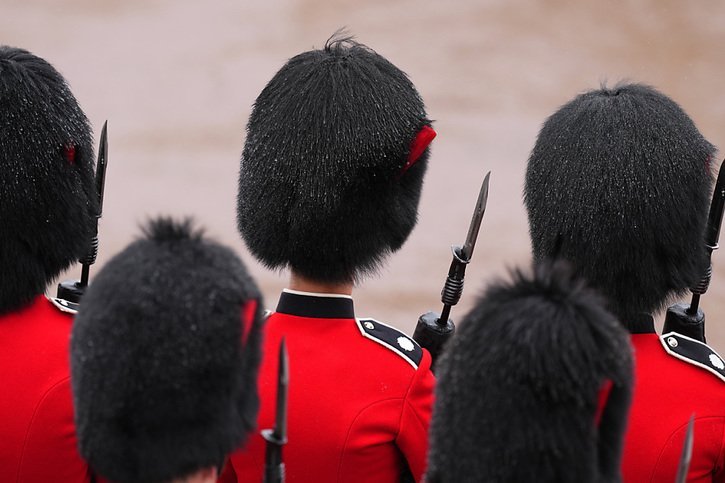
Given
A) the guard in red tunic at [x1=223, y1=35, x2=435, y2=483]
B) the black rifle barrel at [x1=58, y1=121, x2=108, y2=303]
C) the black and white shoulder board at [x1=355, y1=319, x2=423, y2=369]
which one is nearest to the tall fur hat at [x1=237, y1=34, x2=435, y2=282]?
the guard in red tunic at [x1=223, y1=35, x2=435, y2=483]

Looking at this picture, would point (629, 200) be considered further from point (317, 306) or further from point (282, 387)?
point (282, 387)

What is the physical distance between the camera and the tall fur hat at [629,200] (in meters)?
2.29

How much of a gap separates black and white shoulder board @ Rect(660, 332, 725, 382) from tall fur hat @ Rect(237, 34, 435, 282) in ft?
1.80

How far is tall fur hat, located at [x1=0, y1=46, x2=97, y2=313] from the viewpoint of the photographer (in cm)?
225

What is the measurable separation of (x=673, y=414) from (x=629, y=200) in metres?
0.40

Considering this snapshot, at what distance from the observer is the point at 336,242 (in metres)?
2.31

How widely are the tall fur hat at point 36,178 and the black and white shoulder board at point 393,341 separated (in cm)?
58

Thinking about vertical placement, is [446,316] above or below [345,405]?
above

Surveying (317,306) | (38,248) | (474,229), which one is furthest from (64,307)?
(474,229)

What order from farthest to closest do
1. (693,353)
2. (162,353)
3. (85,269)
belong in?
(85,269) → (693,353) → (162,353)

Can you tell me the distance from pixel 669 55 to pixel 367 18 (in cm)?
179

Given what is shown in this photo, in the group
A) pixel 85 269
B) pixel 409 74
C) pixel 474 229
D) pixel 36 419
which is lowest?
pixel 36 419

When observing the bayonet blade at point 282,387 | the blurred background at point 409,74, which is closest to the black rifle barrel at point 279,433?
the bayonet blade at point 282,387

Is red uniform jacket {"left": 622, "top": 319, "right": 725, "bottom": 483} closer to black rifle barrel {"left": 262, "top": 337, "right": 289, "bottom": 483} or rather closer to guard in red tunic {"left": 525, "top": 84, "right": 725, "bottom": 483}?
guard in red tunic {"left": 525, "top": 84, "right": 725, "bottom": 483}
